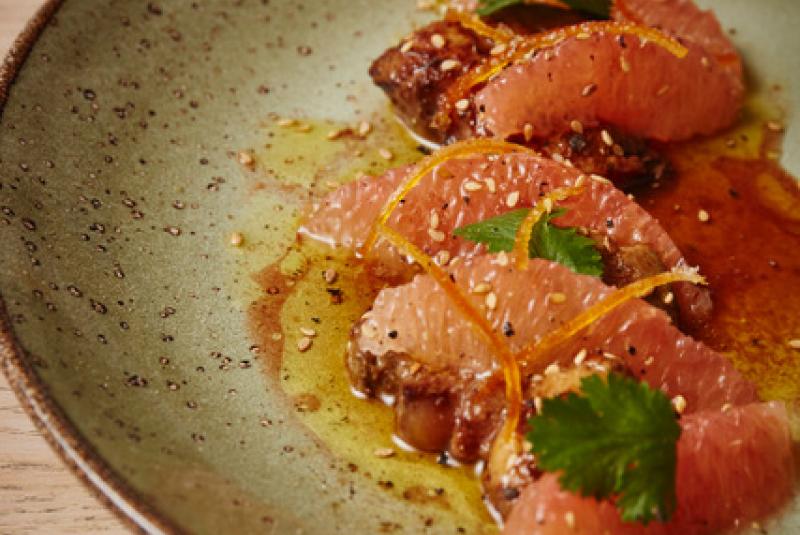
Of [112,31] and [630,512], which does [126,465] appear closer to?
[630,512]

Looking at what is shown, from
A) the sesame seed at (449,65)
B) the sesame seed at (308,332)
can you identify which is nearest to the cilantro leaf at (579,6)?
the sesame seed at (449,65)

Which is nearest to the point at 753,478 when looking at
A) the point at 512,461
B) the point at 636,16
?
the point at 512,461

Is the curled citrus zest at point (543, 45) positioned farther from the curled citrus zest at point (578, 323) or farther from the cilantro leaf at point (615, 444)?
the cilantro leaf at point (615, 444)

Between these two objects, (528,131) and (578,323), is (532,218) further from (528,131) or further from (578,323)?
(528,131)

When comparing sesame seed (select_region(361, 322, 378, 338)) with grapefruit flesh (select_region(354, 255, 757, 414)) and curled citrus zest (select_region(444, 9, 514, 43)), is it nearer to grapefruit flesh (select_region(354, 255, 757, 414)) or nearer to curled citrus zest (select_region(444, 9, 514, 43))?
grapefruit flesh (select_region(354, 255, 757, 414))

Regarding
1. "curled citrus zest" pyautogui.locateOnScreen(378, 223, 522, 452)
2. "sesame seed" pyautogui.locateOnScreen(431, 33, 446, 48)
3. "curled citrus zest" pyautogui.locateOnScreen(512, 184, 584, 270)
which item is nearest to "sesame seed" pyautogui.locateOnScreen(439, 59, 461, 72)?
"sesame seed" pyautogui.locateOnScreen(431, 33, 446, 48)

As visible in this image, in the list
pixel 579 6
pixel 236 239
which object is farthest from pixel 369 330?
pixel 579 6
